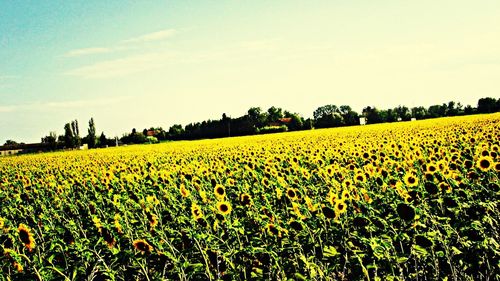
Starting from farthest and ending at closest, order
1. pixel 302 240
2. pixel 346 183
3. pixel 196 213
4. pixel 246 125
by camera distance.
Result: pixel 246 125 → pixel 346 183 → pixel 196 213 → pixel 302 240

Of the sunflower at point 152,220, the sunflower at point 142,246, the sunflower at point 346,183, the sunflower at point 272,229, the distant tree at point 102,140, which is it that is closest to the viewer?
the sunflower at point 142,246

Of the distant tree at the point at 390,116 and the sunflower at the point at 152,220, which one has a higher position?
the distant tree at the point at 390,116

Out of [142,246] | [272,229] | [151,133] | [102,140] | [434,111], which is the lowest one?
A: [272,229]

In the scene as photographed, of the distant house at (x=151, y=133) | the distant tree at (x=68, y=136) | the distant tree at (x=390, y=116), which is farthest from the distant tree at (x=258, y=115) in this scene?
the distant tree at (x=68, y=136)

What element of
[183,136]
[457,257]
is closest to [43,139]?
[183,136]

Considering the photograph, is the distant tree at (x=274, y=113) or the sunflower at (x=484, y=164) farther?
the distant tree at (x=274, y=113)

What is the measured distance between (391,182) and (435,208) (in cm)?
81

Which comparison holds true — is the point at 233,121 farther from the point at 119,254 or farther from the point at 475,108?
the point at 119,254

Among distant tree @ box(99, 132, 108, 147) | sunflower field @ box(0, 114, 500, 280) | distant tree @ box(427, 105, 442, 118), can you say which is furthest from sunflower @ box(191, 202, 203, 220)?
distant tree @ box(99, 132, 108, 147)

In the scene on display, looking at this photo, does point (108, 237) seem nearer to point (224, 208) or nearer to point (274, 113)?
point (224, 208)

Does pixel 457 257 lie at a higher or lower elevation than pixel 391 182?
lower

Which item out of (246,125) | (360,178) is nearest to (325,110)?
(246,125)

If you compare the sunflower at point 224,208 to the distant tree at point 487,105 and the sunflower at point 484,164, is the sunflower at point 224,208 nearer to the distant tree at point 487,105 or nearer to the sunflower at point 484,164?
the sunflower at point 484,164

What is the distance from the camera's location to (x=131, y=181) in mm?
8695
